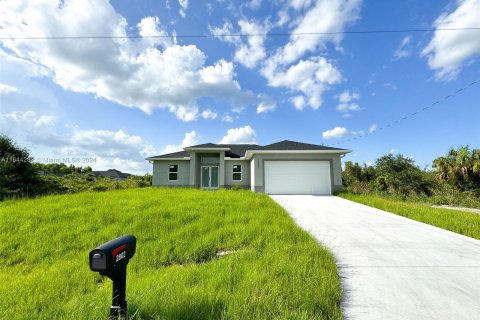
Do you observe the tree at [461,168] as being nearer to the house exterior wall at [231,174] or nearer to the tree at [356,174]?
the tree at [356,174]

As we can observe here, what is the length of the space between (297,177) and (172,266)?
41.2 ft

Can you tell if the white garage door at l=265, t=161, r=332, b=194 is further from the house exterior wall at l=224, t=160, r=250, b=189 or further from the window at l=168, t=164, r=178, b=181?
the window at l=168, t=164, r=178, b=181

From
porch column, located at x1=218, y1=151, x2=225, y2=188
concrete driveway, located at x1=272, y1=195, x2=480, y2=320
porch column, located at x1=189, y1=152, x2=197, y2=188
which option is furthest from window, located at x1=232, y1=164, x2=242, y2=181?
concrete driveway, located at x1=272, y1=195, x2=480, y2=320

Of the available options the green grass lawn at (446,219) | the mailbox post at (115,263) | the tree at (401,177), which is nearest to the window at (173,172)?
the green grass lawn at (446,219)

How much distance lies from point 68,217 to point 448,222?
36.8 feet

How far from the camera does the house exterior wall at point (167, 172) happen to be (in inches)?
772

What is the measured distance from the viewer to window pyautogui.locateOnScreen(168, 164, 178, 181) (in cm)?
1978

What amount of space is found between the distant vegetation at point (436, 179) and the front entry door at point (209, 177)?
10.3 meters

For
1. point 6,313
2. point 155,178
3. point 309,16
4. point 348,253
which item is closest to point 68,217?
point 6,313

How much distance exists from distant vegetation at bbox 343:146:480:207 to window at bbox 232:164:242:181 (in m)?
8.19

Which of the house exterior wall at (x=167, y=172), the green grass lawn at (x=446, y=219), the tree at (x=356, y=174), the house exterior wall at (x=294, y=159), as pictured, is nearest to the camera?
the green grass lawn at (x=446, y=219)

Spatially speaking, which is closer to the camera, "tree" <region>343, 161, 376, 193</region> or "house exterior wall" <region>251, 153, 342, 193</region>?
"house exterior wall" <region>251, 153, 342, 193</region>

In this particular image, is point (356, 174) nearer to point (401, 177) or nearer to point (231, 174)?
point (401, 177)

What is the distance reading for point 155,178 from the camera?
19.7 metres
